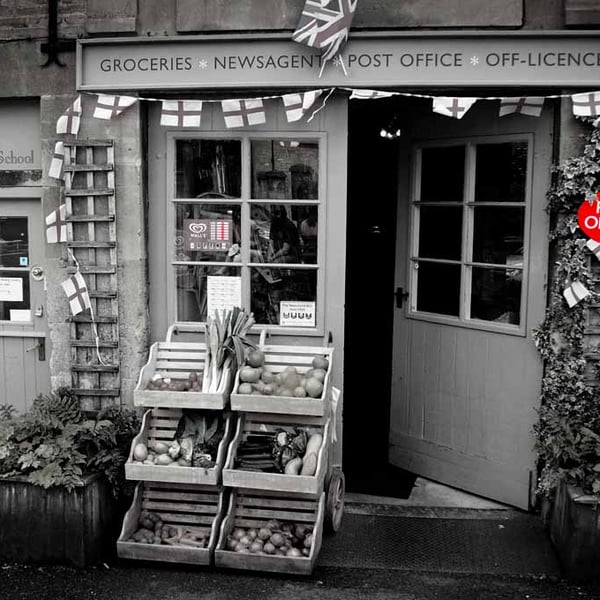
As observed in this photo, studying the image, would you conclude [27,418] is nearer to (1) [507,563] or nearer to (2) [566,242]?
(1) [507,563]

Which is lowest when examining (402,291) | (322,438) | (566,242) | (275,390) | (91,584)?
(91,584)

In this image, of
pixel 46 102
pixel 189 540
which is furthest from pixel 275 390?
pixel 46 102

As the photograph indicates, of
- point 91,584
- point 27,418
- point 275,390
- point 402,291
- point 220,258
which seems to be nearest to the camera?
point 91,584

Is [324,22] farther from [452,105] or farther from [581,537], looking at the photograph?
[581,537]

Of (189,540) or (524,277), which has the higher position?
(524,277)

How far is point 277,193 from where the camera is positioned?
5.75 meters

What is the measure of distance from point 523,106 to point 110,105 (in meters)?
2.93

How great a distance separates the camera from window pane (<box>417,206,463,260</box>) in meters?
6.18

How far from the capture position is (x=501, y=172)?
19.2 ft

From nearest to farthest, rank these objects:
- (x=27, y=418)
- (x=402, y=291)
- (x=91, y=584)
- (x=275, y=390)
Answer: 1. (x=91, y=584)
2. (x=275, y=390)
3. (x=27, y=418)
4. (x=402, y=291)

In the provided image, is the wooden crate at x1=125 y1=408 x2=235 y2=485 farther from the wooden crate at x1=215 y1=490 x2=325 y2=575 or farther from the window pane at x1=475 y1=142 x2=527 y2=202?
the window pane at x1=475 y1=142 x2=527 y2=202

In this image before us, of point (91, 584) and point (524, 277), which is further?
point (524, 277)

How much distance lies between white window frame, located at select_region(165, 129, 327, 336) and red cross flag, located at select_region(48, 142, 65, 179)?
767 millimetres

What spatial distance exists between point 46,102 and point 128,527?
310cm
